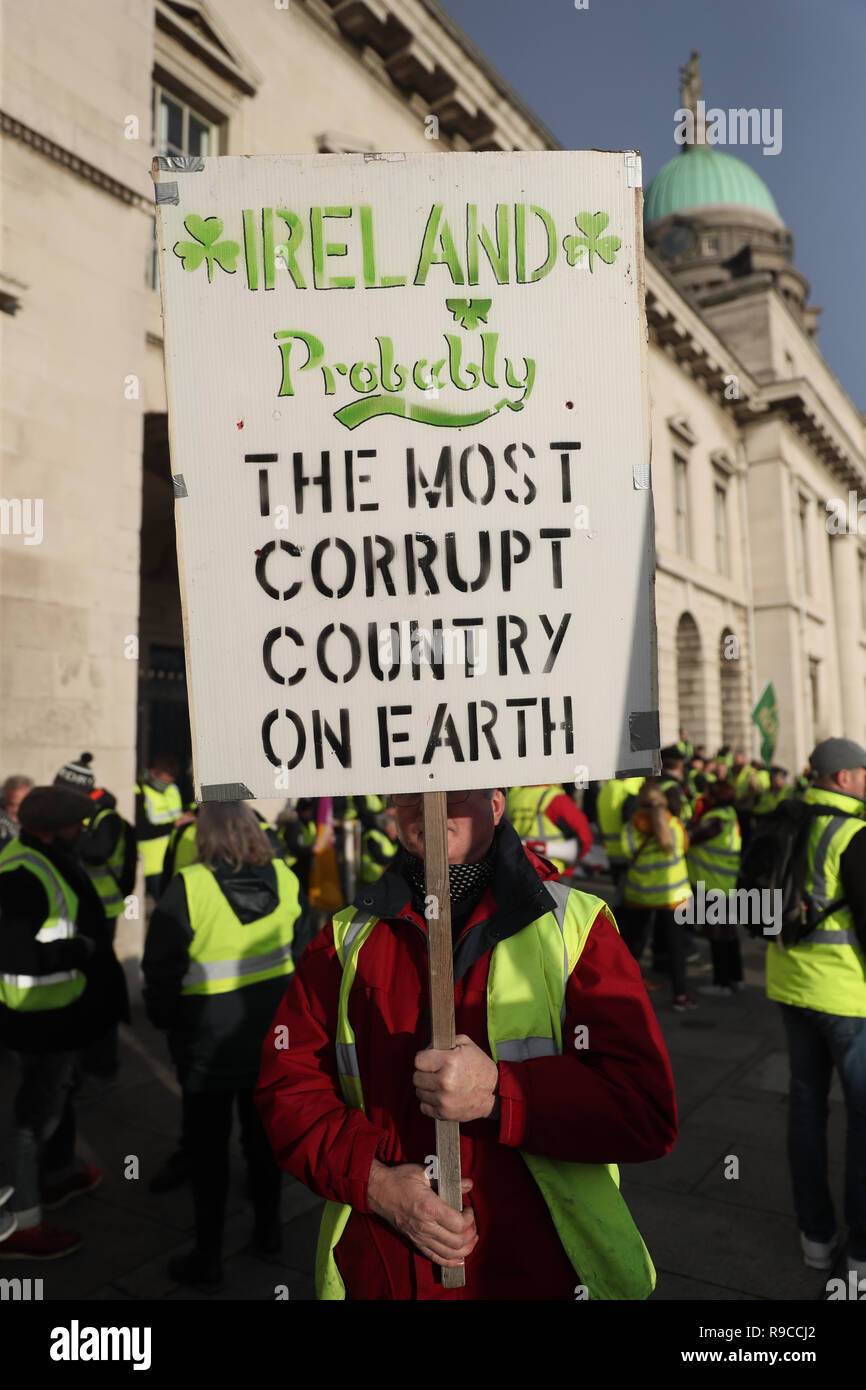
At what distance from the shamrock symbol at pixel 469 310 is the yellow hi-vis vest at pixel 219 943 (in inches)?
96.3

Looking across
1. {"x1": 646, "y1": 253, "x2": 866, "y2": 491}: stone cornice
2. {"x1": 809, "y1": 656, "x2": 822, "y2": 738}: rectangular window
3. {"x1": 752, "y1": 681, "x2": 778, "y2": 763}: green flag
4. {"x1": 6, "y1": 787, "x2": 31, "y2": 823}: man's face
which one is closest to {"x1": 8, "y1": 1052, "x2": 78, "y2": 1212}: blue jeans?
{"x1": 6, "y1": 787, "x2": 31, "y2": 823}: man's face

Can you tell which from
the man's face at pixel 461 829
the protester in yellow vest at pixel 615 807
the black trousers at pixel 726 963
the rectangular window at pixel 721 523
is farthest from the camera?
the rectangular window at pixel 721 523

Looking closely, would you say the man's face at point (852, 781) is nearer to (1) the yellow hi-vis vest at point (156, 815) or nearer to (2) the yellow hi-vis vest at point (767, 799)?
(1) the yellow hi-vis vest at point (156, 815)

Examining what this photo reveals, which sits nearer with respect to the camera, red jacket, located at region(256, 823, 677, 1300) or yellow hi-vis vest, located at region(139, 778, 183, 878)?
red jacket, located at region(256, 823, 677, 1300)

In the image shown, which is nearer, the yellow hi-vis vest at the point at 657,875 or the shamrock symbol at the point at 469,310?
the shamrock symbol at the point at 469,310

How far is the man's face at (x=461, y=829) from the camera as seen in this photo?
2.01m

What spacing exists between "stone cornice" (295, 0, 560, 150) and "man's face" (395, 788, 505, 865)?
1391 centimetres

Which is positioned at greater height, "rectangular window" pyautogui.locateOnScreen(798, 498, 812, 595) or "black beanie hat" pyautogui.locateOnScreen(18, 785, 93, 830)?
"rectangular window" pyautogui.locateOnScreen(798, 498, 812, 595)

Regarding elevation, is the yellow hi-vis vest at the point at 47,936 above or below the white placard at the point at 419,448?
below

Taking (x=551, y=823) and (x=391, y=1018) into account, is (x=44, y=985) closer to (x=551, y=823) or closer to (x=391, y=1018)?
(x=391, y=1018)

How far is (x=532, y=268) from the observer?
1879mm

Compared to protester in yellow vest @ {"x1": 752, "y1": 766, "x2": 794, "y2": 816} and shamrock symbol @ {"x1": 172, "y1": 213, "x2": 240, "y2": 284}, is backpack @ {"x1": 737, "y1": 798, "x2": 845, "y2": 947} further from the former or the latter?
protester in yellow vest @ {"x1": 752, "y1": 766, "x2": 794, "y2": 816}

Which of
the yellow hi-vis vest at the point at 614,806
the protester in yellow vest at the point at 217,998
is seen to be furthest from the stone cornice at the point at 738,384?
the protester in yellow vest at the point at 217,998

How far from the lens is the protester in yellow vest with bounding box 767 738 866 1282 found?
3.47 metres
